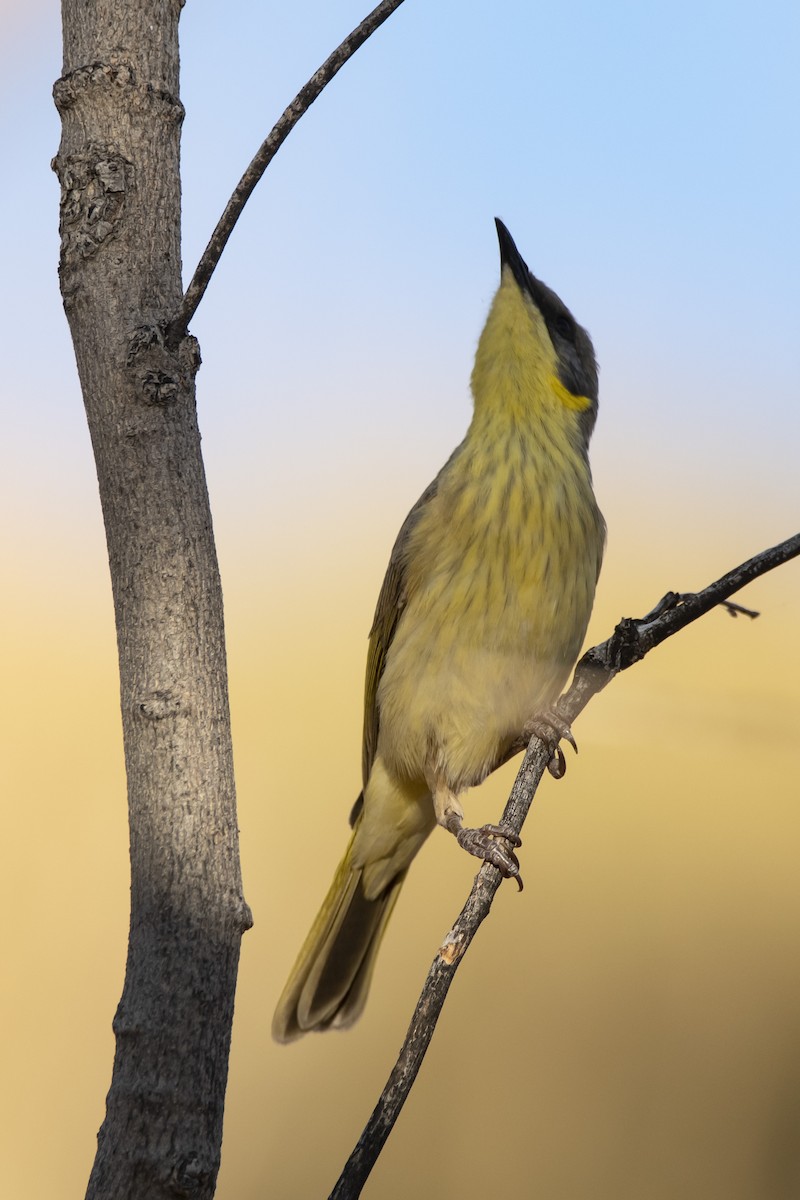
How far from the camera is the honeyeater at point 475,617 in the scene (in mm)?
2576

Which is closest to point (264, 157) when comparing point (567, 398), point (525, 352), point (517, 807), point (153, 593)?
point (153, 593)

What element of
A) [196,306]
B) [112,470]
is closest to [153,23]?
[196,306]

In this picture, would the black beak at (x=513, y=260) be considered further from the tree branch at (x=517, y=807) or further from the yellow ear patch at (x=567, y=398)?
the tree branch at (x=517, y=807)

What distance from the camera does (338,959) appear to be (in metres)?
2.83

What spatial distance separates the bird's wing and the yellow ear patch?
0.34 metres

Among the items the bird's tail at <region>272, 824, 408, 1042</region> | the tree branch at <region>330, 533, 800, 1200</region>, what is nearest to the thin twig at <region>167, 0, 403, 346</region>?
the tree branch at <region>330, 533, 800, 1200</region>

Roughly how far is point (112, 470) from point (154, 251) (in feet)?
1.07

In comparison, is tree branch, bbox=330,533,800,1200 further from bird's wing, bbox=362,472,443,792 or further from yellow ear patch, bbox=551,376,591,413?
yellow ear patch, bbox=551,376,591,413

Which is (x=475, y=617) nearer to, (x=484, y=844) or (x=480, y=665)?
(x=480, y=665)

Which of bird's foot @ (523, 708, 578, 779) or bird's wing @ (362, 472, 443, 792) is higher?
bird's wing @ (362, 472, 443, 792)

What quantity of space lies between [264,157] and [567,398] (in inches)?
60.9

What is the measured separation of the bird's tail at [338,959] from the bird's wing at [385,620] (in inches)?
10.1

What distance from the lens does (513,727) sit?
101 inches

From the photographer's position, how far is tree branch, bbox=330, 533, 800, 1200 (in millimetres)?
1103
